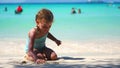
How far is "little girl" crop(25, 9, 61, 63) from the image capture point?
250 inches

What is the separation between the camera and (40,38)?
6625 mm

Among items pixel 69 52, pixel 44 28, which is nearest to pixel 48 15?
pixel 44 28

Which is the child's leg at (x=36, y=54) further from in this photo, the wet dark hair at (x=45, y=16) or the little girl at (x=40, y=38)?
the wet dark hair at (x=45, y=16)

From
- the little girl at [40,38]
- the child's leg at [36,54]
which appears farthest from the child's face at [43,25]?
the child's leg at [36,54]

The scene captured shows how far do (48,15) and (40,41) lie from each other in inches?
19.0

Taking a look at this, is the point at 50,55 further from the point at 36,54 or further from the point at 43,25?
the point at 43,25

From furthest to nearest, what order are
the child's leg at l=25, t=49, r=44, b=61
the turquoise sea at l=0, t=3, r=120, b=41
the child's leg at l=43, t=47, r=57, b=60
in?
the turquoise sea at l=0, t=3, r=120, b=41
the child's leg at l=43, t=47, r=57, b=60
the child's leg at l=25, t=49, r=44, b=61

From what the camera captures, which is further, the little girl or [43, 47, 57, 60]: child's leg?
[43, 47, 57, 60]: child's leg

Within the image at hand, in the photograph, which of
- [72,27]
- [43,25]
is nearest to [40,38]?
[43,25]

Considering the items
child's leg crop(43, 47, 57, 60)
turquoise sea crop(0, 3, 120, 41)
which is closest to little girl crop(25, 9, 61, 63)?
child's leg crop(43, 47, 57, 60)

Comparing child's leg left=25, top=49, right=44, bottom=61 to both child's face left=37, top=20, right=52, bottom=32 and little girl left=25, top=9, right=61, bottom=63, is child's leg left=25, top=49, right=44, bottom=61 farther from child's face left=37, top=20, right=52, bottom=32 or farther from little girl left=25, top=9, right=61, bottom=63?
child's face left=37, top=20, right=52, bottom=32

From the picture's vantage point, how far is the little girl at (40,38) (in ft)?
20.8

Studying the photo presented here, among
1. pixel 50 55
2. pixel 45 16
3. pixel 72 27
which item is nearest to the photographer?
pixel 45 16

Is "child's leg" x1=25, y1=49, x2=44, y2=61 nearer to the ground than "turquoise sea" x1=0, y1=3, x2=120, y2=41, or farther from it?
nearer to the ground
